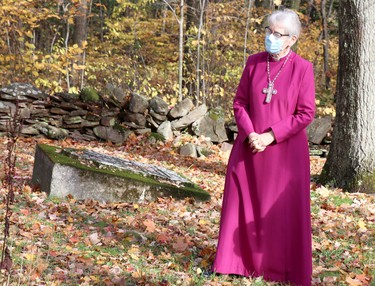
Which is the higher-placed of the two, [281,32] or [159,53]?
[281,32]

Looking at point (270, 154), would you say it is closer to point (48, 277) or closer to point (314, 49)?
point (48, 277)

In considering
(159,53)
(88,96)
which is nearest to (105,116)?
(88,96)

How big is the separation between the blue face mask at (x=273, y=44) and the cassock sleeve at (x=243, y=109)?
0.32 meters

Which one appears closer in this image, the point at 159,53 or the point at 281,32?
the point at 281,32

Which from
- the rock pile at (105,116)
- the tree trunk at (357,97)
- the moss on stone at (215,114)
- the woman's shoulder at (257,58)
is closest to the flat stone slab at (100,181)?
the tree trunk at (357,97)

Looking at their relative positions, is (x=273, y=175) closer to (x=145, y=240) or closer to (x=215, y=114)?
(x=145, y=240)

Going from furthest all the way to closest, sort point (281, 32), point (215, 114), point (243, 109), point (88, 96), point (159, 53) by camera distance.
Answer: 1. point (159, 53)
2. point (215, 114)
3. point (88, 96)
4. point (243, 109)
5. point (281, 32)

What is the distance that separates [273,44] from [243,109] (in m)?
0.55

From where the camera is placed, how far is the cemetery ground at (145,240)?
4805mm

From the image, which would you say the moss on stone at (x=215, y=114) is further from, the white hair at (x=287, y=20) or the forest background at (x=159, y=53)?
the white hair at (x=287, y=20)

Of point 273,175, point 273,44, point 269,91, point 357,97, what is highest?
point 273,44

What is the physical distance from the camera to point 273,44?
182 inches

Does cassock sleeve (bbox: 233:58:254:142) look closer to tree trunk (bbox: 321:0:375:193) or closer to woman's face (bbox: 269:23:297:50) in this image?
woman's face (bbox: 269:23:297:50)

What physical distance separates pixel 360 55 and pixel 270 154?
4.46m
